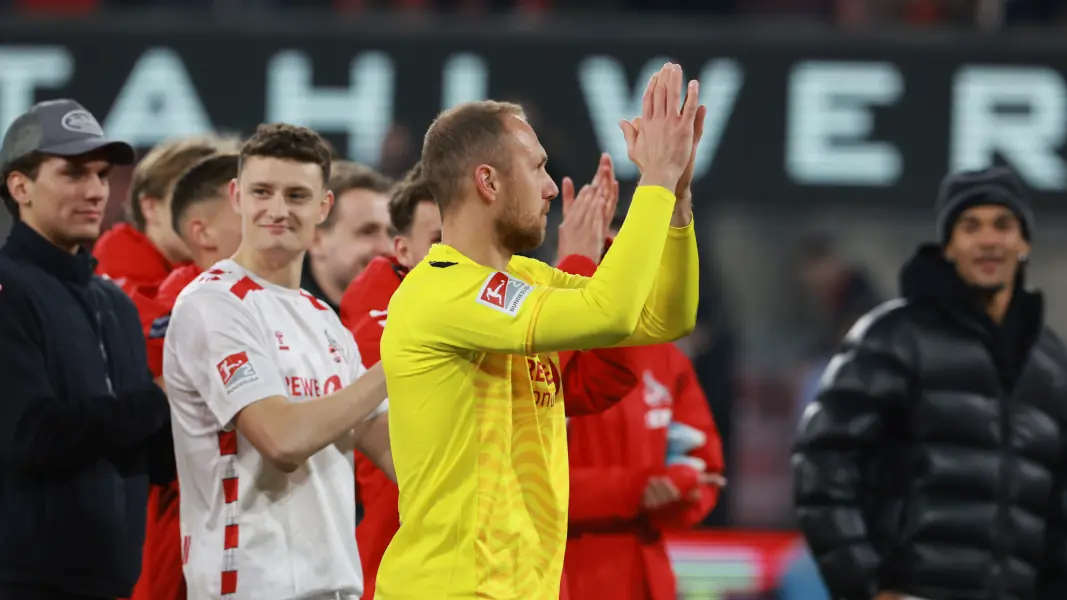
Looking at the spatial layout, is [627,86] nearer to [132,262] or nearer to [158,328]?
[132,262]

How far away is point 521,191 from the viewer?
12.0ft

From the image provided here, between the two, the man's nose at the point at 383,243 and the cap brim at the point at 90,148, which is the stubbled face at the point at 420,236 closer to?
the cap brim at the point at 90,148

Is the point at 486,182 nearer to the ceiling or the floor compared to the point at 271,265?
nearer to the ceiling

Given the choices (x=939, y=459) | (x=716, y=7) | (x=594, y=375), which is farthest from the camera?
(x=716, y=7)

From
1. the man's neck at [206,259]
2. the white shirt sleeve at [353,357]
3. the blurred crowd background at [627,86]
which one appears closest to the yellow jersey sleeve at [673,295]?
the white shirt sleeve at [353,357]

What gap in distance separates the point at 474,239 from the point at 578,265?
2.11 ft

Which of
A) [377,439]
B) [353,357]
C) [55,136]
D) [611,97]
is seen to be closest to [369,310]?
[353,357]

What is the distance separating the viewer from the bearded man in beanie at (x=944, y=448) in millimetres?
5492

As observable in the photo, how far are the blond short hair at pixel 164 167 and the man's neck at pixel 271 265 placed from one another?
1157mm

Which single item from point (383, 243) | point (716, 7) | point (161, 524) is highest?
point (716, 7)

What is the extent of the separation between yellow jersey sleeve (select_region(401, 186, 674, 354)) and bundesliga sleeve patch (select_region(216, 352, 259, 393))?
783 millimetres

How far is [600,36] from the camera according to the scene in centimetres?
912

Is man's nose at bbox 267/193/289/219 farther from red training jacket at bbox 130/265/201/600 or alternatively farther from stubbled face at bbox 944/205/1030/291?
stubbled face at bbox 944/205/1030/291

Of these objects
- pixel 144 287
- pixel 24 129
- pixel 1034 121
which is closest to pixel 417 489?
pixel 24 129
